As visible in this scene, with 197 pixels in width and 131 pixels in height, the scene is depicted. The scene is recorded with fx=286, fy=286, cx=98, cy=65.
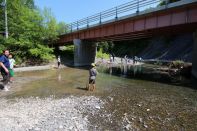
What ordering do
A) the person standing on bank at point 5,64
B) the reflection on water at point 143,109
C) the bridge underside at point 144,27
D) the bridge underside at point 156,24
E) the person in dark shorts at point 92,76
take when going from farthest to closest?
the bridge underside at point 144,27 → the bridge underside at point 156,24 → the person in dark shorts at point 92,76 → the person standing on bank at point 5,64 → the reflection on water at point 143,109

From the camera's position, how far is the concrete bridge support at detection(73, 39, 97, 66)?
1966 inches

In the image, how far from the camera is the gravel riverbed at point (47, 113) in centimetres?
1062

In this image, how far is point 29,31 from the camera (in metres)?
46.5

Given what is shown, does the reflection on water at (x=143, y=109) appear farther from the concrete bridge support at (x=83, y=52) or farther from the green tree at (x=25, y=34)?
the concrete bridge support at (x=83, y=52)

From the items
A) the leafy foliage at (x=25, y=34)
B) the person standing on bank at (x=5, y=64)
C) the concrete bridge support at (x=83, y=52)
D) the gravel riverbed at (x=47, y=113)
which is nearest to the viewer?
the gravel riverbed at (x=47, y=113)

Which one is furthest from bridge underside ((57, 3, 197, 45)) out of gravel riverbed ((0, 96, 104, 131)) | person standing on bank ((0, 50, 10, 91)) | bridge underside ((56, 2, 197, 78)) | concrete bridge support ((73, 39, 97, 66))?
person standing on bank ((0, 50, 10, 91))

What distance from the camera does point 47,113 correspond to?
41.3 ft

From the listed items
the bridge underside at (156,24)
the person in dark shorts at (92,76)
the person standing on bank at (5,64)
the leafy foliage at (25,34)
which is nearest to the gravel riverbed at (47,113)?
the person standing on bank at (5,64)

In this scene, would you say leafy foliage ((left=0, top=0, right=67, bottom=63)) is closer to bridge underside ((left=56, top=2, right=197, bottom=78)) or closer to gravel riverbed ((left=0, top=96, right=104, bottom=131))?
bridge underside ((left=56, top=2, right=197, bottom=78))

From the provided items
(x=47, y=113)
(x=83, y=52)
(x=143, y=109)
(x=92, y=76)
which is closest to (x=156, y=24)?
(x=92, y=76)

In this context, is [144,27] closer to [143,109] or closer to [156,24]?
[156,24]

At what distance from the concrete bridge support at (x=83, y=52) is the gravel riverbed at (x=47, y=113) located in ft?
109

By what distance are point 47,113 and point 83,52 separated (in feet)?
127

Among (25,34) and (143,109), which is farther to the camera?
(25,34)
